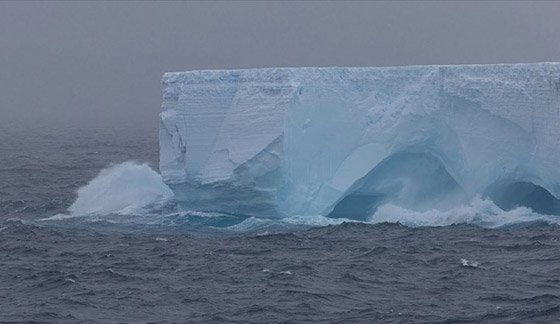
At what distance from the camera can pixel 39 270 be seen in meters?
14.5

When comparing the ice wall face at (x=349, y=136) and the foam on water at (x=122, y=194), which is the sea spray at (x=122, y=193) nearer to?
the foam on water at (x=122, y=194)

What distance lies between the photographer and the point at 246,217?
62.3ft

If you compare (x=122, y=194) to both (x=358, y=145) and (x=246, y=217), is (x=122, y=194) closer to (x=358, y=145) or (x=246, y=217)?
(x=246, y=217)

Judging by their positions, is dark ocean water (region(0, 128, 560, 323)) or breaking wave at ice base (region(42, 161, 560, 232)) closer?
dark ocean water (region(0, 128, 560, 323))

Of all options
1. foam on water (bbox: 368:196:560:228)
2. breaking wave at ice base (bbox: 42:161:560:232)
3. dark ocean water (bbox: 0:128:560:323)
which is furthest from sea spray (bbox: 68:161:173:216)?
foam on water (bbox: 368:196:560:228)

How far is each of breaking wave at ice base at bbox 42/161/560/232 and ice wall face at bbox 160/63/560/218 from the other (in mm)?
350

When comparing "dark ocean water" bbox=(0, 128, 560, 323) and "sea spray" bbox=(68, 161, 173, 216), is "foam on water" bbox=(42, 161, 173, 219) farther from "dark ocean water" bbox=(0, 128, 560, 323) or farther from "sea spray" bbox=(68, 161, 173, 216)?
"dark ocean water" bbox=(0, 128, 560, 323)

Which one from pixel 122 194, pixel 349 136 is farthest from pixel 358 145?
pixel 122 194

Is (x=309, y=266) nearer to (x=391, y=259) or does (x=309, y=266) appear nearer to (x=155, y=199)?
(x=391, y=259)

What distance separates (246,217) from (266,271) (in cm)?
486

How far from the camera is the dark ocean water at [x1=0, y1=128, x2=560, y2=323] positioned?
38.7 feet

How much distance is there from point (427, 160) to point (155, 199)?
6955 millimetres

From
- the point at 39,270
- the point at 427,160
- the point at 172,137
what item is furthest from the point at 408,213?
the point at 39,270

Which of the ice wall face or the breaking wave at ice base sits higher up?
the ice wall face
